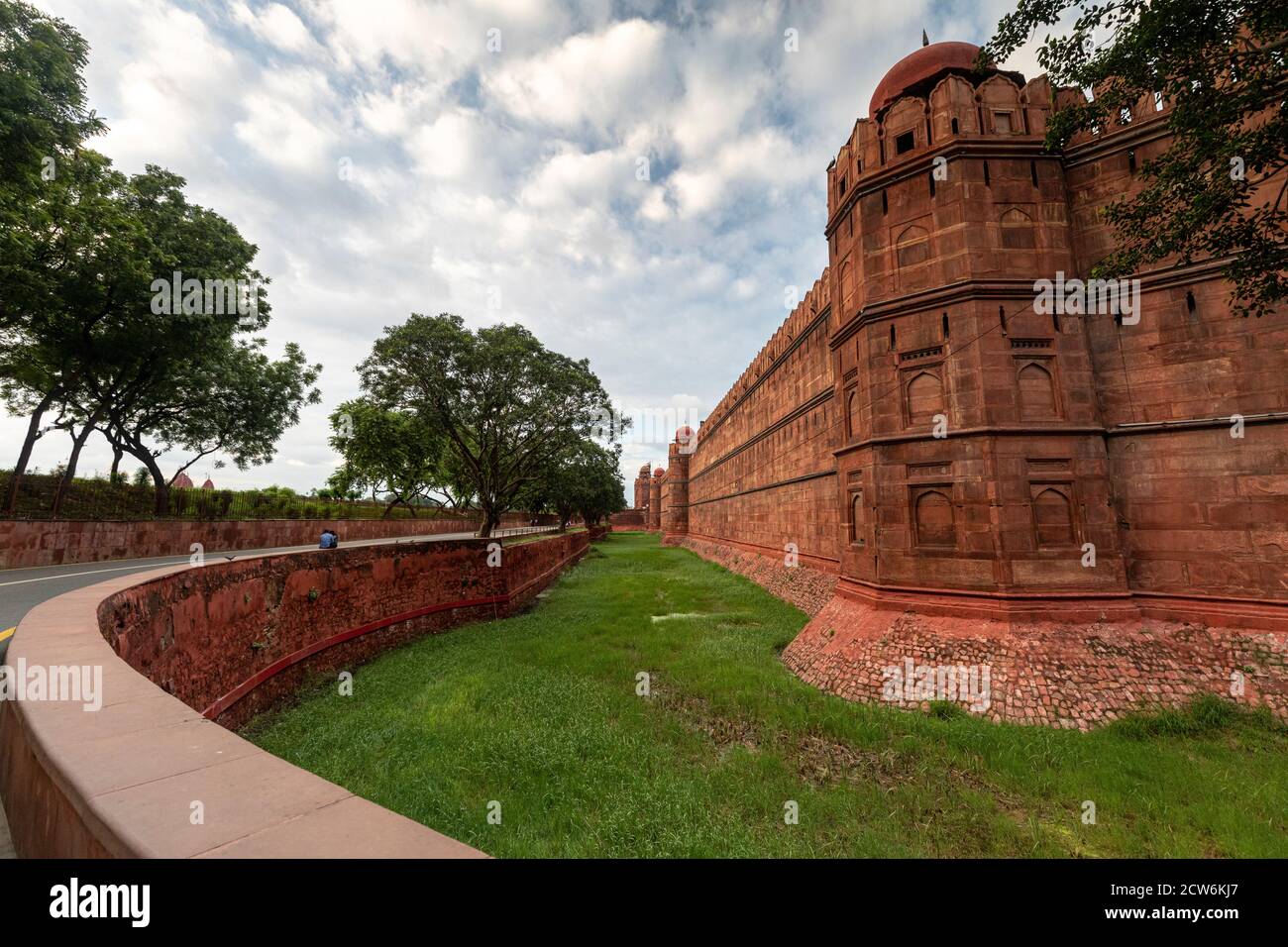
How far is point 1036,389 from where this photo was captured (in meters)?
9.61

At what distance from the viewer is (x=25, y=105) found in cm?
1348

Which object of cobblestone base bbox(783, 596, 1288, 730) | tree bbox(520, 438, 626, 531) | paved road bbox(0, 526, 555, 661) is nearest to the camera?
cobblestone base bbox(783, 596, 1288, 730)

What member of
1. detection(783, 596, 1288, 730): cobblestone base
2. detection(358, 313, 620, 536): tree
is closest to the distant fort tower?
detection(783, 596, 1288, 730): cobblestone base

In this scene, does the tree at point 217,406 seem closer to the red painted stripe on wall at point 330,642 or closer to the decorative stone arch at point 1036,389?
the red painted stripe on wall at point 330,642

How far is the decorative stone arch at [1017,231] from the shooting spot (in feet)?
32.7

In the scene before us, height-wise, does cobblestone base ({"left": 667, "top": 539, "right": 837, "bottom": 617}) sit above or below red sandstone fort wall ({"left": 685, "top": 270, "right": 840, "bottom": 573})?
below

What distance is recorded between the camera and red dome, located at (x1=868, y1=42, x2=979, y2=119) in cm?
1168

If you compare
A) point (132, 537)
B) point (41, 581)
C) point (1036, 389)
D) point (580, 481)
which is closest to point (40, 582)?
point (41, 581)

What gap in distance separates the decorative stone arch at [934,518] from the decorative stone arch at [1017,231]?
217 inches

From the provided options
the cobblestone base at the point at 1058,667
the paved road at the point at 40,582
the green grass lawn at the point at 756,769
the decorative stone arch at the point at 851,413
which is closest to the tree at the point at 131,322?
the paved road at the point at 40,582

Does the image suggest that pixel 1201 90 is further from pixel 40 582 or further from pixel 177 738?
pixel 40 582

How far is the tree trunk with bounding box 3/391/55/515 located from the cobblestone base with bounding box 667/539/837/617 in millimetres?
27458

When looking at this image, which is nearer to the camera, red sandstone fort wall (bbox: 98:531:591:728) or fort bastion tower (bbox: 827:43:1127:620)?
red sandstone fort wall (bbox: 98:531:591:728)

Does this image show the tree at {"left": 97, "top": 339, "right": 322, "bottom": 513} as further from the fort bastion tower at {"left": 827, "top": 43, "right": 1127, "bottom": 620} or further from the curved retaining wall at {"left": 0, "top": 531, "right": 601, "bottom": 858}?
the fort bastion tower at {"left": 827, "top": 43, "right": 1127, "bottom": 620}
